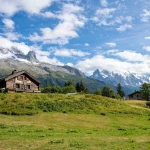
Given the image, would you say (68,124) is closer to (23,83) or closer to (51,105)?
(51,105)

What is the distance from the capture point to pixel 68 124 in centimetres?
4266

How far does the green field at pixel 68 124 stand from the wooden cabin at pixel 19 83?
1778 centimetres

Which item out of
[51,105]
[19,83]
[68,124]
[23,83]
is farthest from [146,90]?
[68,124]

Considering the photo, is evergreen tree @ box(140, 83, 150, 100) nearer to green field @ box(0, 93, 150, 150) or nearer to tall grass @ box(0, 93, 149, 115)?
green field @ box(0, 93, 150, 150)

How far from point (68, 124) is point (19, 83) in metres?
40.7

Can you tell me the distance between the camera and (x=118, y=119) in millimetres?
51156

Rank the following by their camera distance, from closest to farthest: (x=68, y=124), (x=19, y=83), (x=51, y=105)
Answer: (x=68, y=124)
(x=51, y=105)
(x=19, y=83)

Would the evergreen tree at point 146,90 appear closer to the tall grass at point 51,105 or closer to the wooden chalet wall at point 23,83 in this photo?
the wooden chalet wall at point 23,83

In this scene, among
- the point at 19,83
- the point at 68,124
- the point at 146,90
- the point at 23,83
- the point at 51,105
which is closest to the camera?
the point at 68,124

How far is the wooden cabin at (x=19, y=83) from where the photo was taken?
254 ft

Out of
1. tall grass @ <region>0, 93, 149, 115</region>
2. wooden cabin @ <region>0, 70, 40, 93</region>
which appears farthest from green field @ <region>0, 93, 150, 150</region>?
wooden cabin @ <region>0, 70, 40, 93</region>

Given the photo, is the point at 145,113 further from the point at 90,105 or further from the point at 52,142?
the point at 52,142

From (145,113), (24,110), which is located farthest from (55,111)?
(145,113)

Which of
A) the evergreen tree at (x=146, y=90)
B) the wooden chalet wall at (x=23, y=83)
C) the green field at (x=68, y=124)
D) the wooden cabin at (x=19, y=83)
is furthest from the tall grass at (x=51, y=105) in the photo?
the evergreen tree at (x=146, y=90)
